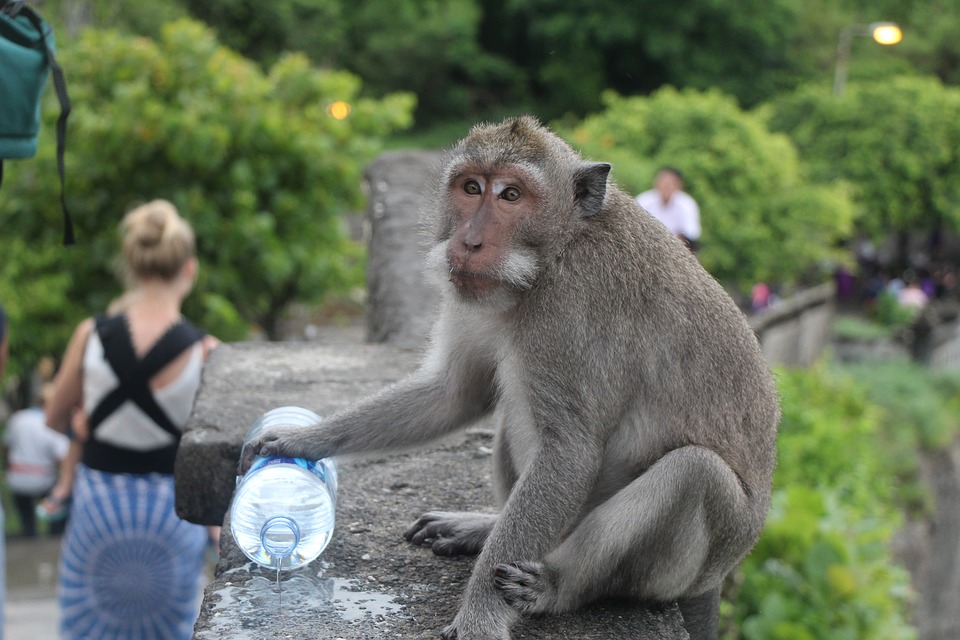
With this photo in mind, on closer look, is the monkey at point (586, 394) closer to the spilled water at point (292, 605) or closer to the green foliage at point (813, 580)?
the spilled water at point (292, 605)

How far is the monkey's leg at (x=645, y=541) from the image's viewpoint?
2.28 m

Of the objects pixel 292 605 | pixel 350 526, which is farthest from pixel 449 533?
pixel 292 605

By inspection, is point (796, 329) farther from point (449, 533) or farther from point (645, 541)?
point (645, 541)

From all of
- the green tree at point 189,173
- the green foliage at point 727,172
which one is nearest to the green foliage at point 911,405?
the green foliage at point 727,172

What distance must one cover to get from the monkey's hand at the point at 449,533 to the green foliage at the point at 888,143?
2146 cm

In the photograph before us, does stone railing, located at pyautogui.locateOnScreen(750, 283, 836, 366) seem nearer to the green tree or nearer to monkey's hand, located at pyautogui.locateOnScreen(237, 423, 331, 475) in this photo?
the green tree

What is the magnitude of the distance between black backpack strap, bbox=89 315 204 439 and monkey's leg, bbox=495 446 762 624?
77.5 inches

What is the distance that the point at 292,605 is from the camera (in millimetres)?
2252

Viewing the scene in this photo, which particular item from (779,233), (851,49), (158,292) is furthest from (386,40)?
(158,292)

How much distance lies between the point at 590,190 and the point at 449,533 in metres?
0.90

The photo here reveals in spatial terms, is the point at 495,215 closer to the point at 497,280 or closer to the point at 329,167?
the point at 497,280

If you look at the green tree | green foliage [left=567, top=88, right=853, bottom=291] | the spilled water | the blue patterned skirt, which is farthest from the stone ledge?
green foliage [left=567, top=88, right=853, bottom=291]

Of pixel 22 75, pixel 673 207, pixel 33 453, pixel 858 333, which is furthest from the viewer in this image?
pixel 858 333

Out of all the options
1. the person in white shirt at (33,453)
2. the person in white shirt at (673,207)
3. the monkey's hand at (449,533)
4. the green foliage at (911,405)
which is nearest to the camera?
the monkey's hand at (449,533)
